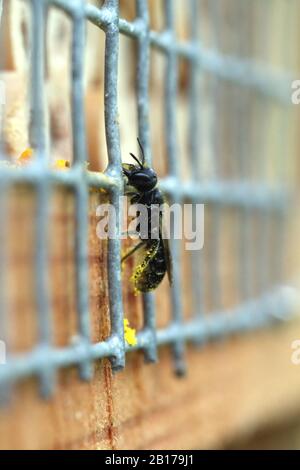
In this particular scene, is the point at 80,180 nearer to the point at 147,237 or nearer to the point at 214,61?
the point at 147,237

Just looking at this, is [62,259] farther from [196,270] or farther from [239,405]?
[239,405]

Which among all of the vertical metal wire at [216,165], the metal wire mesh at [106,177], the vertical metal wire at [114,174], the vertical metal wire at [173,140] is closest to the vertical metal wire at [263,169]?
the vertical metal wire at [216,165]

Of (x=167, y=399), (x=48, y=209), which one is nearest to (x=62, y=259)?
(x=48, y=209)

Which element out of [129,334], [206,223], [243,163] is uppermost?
[243,163]

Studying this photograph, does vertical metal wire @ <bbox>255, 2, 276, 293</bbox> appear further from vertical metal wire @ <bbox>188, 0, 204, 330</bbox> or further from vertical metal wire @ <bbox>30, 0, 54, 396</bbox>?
vertical metal wire @ <bbox>30, 0, 54, 396</bbox>

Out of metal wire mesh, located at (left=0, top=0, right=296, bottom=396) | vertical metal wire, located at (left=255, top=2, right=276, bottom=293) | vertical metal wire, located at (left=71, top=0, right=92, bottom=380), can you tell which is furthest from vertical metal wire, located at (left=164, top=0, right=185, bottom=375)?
vertical metal wire, located at (left=255, top=2, right=276, bottom=293)

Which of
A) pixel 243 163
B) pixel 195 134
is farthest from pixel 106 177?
pixel 243 163

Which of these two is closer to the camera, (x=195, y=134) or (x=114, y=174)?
(x=114, y=174)

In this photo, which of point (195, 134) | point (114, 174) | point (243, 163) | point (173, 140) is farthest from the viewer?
point (243, 163)
